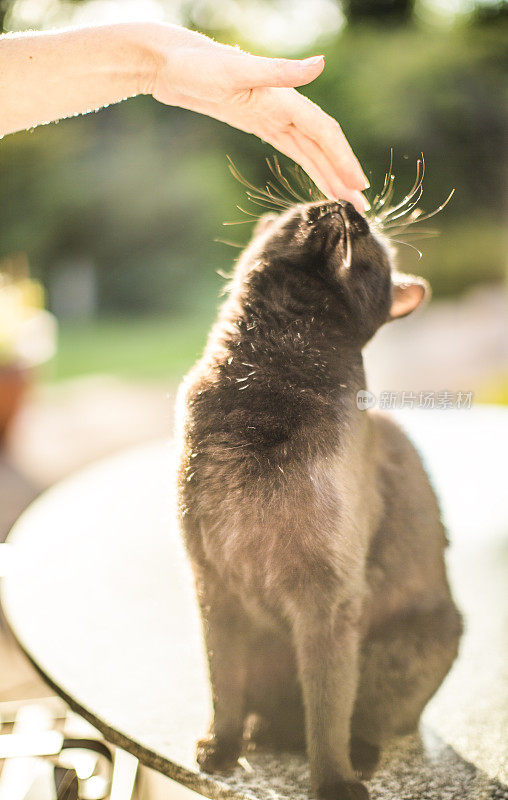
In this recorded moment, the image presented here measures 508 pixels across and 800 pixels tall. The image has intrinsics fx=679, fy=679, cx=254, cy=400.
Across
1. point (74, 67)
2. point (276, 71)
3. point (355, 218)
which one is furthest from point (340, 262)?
point (74, 67)

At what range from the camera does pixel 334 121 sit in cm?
54

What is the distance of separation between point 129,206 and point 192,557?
5.97ft

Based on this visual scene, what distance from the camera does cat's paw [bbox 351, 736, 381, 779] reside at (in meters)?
0.51

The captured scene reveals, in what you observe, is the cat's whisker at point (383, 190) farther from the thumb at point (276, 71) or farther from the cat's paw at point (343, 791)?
the cat's paw at point (343, 791)

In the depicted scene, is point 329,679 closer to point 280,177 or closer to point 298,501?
point 298,501

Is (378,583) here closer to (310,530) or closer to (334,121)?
(310,530)

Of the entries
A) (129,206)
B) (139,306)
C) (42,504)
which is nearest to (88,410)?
(129,206)

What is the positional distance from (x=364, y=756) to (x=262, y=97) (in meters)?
0.51

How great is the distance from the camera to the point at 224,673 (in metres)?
0.55

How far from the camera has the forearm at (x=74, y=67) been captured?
0.52 metres

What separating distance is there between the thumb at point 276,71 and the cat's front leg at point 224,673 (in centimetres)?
37

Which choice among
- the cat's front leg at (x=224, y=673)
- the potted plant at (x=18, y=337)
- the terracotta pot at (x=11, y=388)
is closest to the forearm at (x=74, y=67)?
the cat's front leg at (x=224, y=673)

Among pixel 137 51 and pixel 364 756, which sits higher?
pixel 137 51

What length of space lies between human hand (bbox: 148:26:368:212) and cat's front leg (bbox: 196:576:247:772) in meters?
0.33
